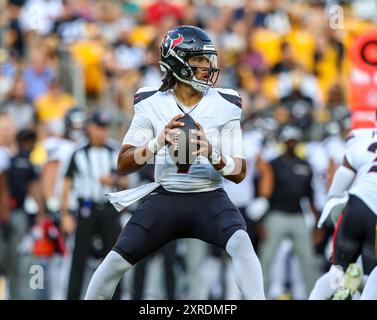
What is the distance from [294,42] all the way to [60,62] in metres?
3.14

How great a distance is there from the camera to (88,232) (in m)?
10.1

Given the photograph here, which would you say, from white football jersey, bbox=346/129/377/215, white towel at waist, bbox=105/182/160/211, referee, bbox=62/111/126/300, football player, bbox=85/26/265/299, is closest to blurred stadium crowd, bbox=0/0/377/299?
referee, bbox=62/111/126/300

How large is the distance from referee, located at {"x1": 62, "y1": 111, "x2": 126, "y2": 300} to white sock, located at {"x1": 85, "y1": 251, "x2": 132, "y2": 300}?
3.48m

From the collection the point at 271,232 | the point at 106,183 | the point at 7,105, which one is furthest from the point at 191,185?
the point at 7,105

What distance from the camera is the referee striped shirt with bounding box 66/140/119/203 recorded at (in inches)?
400

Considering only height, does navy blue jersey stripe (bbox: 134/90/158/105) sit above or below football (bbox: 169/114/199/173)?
Answer: above

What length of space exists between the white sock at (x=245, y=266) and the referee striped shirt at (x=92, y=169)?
3881 mm

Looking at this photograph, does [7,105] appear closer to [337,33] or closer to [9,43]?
[9,43]

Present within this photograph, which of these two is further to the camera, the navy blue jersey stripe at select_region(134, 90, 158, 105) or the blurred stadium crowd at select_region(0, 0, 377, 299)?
the blurred stadium crowd at select_region(0, 0, 377, 299)

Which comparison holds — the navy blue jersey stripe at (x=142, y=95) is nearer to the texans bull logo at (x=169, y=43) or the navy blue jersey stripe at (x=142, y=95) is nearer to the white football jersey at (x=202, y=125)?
the white football jersey at (x=202, y=125)

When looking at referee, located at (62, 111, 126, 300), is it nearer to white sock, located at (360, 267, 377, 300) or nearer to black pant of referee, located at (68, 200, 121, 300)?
black pant of referee, located at (68, 200, 121, 300)

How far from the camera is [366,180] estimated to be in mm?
7332

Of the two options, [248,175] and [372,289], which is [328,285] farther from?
[248,175]

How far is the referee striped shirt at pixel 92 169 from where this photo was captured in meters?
10.2
